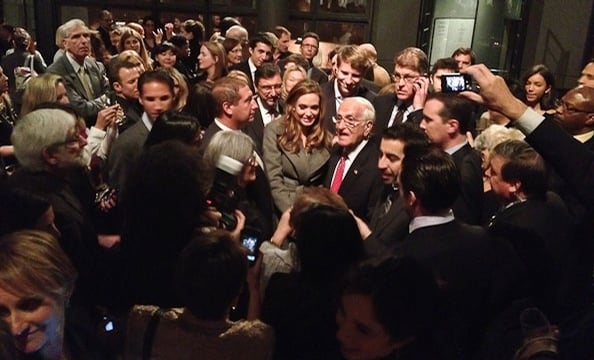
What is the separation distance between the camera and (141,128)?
3176 millimetres

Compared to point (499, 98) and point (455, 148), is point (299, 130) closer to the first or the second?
point (455, 148)

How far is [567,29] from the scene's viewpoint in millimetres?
7977

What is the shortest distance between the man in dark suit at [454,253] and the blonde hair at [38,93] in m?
2.38

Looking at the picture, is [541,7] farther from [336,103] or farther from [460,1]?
[336,103]

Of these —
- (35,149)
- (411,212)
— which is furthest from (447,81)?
(35,149)

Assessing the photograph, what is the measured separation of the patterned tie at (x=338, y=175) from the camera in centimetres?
318

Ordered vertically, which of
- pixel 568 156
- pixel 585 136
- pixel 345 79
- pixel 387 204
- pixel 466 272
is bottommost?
pixel 387 204

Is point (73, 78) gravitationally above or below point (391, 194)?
above

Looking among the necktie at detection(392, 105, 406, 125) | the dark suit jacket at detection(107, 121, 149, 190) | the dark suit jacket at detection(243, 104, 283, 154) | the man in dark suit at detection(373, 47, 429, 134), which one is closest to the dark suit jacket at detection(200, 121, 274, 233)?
the dark suit jacket at detection(107, 121, 149, 190)

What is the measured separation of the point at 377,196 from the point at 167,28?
6662 millimetres

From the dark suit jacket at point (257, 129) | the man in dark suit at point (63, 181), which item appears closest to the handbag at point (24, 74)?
the dark suit jacket at point (257, 129)

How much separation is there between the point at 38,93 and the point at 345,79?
2.35m

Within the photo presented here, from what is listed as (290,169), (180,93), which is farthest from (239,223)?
(180,93)

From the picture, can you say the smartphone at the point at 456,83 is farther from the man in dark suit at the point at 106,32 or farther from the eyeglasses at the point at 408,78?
the man in dark suit at the point at 106,32
